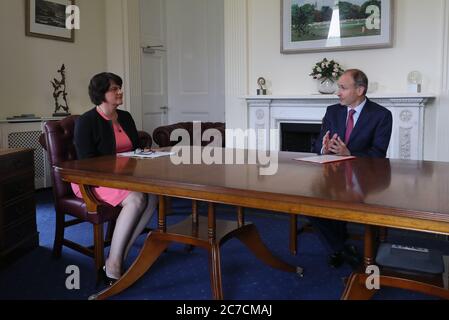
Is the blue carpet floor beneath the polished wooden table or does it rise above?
beneath

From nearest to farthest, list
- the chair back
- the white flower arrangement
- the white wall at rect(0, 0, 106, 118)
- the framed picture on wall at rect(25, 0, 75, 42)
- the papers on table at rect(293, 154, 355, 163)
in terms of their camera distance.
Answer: the papers on table at rect(293, 154, 355, 163) < the chair back < the white flower arrangement < the white wall at rect(0, 0, 106, 118) < the framed picture on wall at rect(25, 0, 75, 42)

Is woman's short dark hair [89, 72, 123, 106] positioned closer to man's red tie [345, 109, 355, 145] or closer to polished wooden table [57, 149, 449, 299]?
polished wooden table [57, 149, 449, 299]

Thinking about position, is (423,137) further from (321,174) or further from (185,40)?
(185,40)

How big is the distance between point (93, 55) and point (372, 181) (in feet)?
16.1

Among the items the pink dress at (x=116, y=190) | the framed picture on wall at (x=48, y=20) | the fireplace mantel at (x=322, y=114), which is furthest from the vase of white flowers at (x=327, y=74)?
the framed picture on wall at (x=48, y=20)

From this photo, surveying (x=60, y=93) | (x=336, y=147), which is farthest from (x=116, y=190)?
(x=60, y=93)

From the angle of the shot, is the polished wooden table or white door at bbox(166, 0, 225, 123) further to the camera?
white door at bbox(166, 0, 225, 123)

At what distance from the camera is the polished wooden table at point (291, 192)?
1.31 metres

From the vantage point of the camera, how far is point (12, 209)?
274cm

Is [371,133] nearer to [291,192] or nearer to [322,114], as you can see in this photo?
[291,192]

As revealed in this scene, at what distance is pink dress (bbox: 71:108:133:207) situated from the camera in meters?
2.41

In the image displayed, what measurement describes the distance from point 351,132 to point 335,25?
6.49 feet

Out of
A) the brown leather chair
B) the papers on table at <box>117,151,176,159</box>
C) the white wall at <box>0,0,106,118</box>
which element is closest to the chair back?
the brown leather chair

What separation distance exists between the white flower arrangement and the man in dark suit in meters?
1.53
